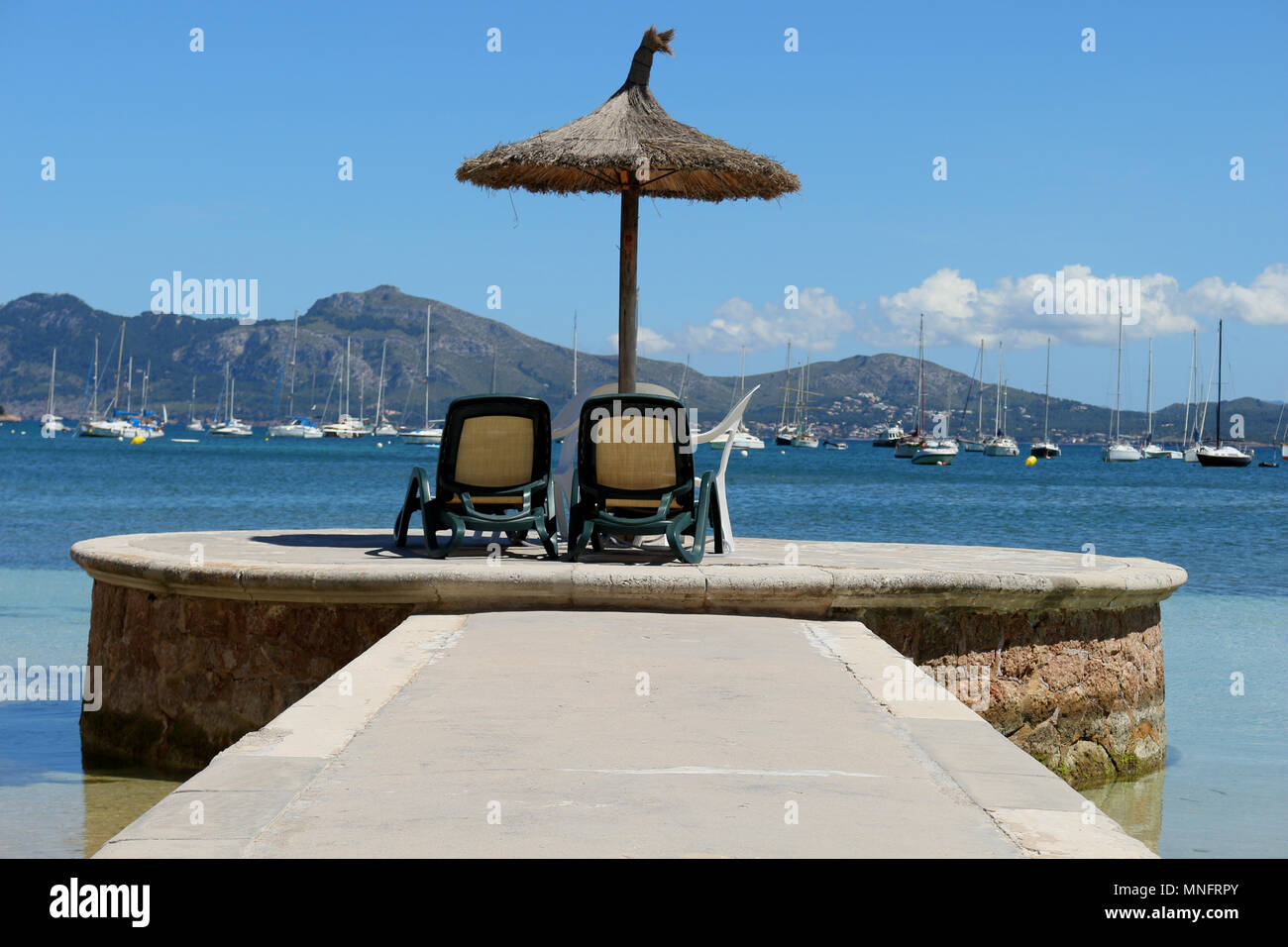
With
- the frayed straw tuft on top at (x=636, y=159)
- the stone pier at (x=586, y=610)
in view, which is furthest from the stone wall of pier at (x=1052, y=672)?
the frayed straw tuft on top at (x=636, y=159)

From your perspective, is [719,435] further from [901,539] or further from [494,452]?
[901,539]

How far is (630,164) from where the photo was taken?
25.9 feet

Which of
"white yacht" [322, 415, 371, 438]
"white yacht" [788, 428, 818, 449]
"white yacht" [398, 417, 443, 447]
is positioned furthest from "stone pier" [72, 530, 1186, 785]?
"white yacht" [322, 415, 371, 438]

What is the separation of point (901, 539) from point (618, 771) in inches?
1069

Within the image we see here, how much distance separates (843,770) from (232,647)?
3.94m

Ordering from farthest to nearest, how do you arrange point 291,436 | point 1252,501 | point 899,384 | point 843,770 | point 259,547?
point 899,384 → point 291,436 → point 1252,501 → point 259,547 → point 843,770

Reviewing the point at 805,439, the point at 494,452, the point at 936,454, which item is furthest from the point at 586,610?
the point at 805,439

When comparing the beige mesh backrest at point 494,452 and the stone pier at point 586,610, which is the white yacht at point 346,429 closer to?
the beige mesh backrest at point 494,452

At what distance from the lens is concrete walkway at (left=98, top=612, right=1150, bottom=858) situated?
111 inches

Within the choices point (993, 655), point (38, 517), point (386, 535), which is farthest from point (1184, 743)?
point (38, 517)

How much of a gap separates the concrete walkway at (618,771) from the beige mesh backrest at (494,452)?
7.69 feet

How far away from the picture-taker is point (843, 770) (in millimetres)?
3520
